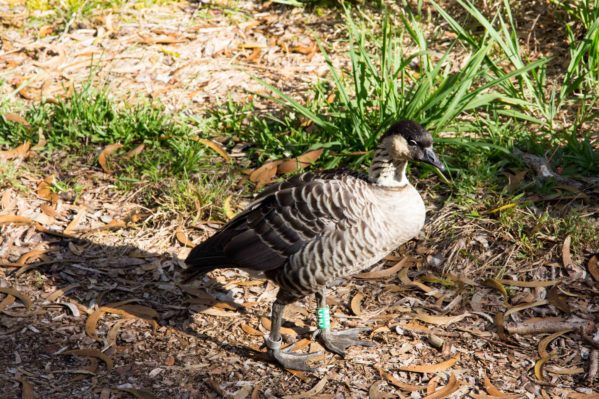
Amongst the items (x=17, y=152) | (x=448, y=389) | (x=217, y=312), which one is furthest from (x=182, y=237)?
(x=448, y=389)

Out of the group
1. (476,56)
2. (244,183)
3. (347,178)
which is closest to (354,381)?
(347,178)

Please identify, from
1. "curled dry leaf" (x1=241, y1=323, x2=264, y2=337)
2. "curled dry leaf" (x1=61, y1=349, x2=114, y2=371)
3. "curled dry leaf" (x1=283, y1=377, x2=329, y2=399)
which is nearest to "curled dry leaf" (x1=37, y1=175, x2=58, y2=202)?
"curled dry leaf" (x1=61, y1=349, x2=114, y2=371)

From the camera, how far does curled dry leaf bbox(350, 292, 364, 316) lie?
532 cm

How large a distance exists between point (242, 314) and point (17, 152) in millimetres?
2655

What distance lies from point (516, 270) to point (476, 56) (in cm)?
187

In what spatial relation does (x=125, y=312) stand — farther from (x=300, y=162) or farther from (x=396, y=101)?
(x=396, y=101)

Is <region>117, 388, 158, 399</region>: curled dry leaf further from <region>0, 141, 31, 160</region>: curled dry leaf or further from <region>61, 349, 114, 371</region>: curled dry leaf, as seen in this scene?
<region>0, 141, 31, 160</region>: curled dry leaf

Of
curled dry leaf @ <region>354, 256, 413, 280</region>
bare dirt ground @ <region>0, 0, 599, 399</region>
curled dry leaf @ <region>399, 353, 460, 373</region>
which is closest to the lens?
bare dirt ground @ <region>0, 0, 599, 399</region>

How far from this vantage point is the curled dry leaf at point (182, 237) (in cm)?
577

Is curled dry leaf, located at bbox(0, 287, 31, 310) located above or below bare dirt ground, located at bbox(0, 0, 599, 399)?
below

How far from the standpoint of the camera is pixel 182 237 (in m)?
5.81

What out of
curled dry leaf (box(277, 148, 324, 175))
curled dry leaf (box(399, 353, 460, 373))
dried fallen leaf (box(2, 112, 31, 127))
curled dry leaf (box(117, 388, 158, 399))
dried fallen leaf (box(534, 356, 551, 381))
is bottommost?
curled dry leaf (box(117, 388, 158, 399))

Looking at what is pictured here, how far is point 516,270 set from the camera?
5430 mm

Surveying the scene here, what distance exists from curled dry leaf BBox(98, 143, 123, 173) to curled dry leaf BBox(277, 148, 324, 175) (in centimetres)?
144
